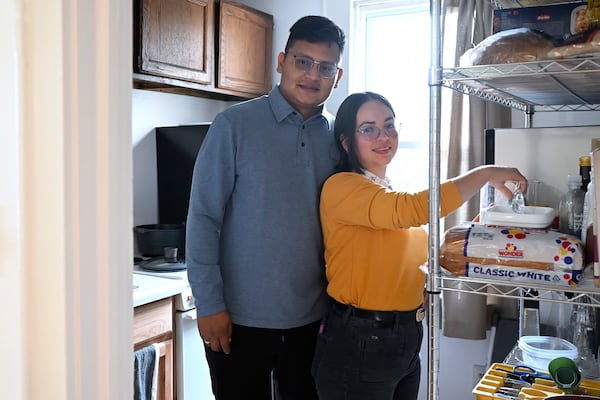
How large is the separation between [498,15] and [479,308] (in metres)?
1.49

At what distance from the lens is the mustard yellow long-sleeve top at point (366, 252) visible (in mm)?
1510

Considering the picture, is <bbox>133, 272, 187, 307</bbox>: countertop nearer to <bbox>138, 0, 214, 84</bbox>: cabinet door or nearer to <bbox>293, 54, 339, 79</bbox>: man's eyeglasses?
<bbox>138, 0, 214, 84</bbox>: cabinet door

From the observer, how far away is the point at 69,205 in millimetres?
772

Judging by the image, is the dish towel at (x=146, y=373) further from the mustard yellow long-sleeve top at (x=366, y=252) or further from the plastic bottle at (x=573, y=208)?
the plastic bottle at (x=573, y=208)

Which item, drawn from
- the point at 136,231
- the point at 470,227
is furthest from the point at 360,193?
the point at 136,231

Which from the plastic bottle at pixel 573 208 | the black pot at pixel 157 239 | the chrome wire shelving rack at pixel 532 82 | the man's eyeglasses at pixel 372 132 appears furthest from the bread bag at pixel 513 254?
the black pot at pixel 157 239

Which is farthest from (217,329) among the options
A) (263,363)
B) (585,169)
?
(585,169)

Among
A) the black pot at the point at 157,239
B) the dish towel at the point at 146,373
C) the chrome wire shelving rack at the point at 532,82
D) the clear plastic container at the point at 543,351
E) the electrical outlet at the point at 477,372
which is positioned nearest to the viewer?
the chrome wire shelving rack at the point at 532,82

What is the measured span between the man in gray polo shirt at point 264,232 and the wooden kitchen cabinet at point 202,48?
1024mm

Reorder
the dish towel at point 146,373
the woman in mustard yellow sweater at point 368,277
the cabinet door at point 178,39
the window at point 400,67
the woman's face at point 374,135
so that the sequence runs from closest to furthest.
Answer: the woman in mustard yellow sweater at point 368,277 < the woman's face at point 374,135 < the dish towel at point 146,373 < the cabinet door at point 178,39 < the window at point 400,67

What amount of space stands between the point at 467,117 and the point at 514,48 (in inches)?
59.5

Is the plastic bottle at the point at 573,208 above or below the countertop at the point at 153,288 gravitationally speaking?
above

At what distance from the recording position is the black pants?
64.5 inches

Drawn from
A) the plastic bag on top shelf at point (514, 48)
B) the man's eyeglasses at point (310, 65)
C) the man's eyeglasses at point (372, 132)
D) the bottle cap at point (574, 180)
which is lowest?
the bottle cap at point (574, 180)
